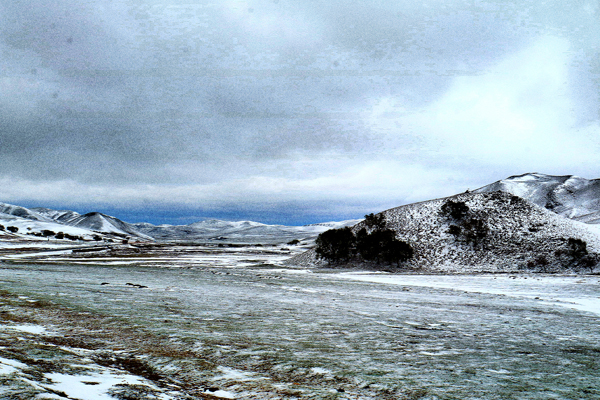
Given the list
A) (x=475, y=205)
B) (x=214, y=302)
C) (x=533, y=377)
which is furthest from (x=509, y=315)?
(x=475, y=205)

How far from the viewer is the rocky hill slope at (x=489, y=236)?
52312 mm

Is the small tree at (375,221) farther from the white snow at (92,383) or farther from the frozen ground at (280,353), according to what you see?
the white snow at (92,383)

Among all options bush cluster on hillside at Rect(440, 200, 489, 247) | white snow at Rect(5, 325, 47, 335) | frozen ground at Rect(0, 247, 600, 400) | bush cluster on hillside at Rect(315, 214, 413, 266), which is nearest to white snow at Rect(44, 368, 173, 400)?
frozen ground at Rect(0, 247, 600, 400)

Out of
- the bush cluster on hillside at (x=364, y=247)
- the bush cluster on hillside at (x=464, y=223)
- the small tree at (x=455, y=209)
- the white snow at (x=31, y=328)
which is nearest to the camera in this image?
the white snow at (x=31, y=328)

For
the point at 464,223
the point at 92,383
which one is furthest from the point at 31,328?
the point at 464,223

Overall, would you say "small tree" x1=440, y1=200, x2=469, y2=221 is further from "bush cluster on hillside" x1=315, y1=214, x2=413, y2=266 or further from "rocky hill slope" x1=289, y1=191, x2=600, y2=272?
"bush cluster on hillside" x1=315, y1=214, x2=413, y2=266

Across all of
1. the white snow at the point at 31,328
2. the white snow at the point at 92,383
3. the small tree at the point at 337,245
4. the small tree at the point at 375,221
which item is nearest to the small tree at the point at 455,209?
the small tree at the point at 375,221

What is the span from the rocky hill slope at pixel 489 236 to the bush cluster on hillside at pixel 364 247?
1.73 meters

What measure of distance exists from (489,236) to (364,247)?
1838 centimetres

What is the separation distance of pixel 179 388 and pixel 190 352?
6.53ft

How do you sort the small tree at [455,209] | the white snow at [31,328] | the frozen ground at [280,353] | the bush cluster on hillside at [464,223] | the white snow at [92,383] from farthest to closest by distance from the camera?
the small tree at [455,209] < the bush cluster on hillside at [464,223] < the white snow at [31,328] < the frozen ground at [280,353] < the white snow at [92,383]

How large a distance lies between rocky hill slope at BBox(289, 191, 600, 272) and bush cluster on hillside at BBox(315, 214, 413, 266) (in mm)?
1731

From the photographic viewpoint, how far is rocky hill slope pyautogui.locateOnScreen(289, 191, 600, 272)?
172 feet

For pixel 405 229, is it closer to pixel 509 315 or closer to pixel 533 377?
pixel 509 315
